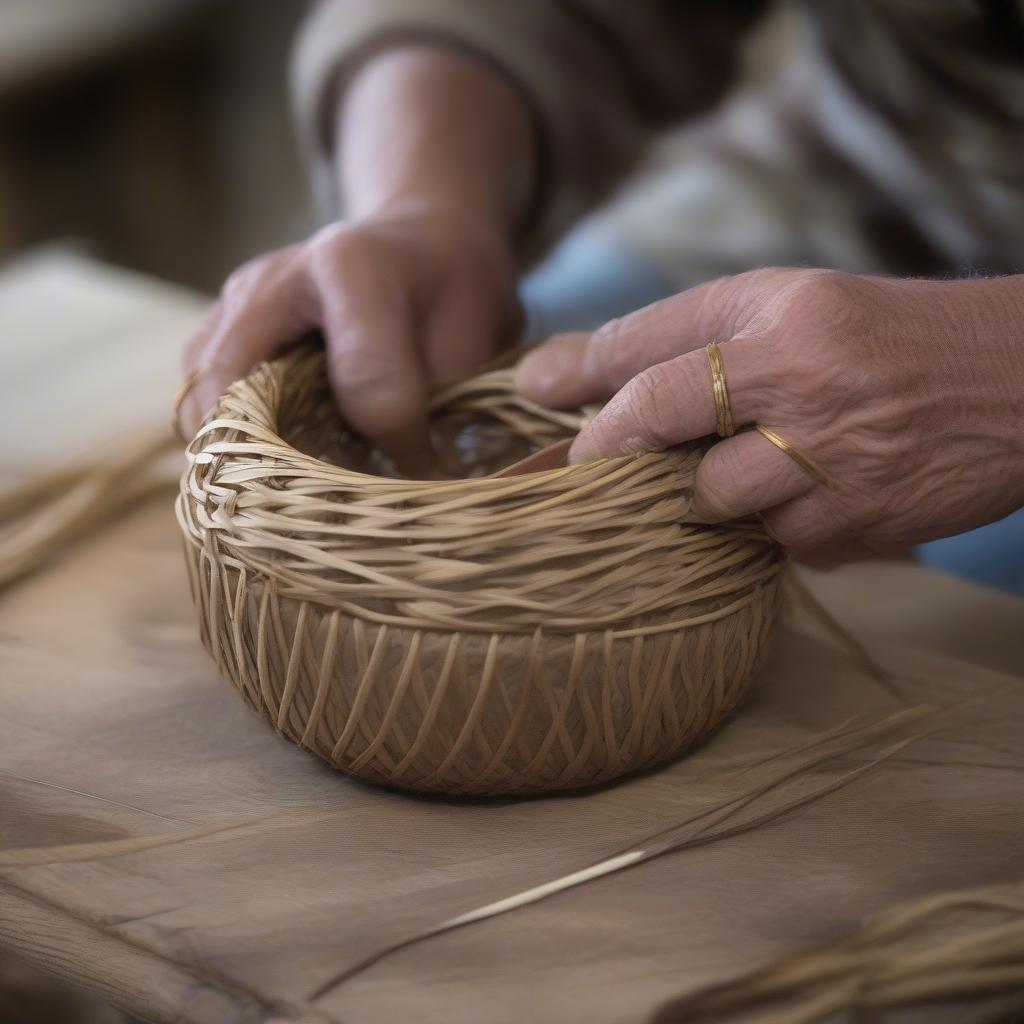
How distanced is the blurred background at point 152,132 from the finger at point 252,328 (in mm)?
1798

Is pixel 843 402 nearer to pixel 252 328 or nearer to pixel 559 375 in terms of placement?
pixel 559 375

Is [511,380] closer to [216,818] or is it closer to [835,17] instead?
[216,818]

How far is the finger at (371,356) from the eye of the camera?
70 centimetres

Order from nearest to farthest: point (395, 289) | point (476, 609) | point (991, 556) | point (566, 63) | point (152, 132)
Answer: point (476, 609) → point (395, 289) → point (991, 556) → point (566, 63) → point (152, 132)

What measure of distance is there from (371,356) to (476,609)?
24cm

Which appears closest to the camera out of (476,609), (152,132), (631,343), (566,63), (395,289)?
(476,609)

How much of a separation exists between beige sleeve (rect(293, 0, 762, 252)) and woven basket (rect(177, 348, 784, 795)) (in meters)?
0.60

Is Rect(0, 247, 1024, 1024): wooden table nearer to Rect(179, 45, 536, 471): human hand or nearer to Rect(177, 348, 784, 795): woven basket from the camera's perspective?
Rect(177, 348, 784, 795): woven basket

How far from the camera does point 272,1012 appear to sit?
1.56 feet

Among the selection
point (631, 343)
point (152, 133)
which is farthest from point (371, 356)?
point (152, 133)

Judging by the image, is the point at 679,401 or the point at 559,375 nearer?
the point at 679,401

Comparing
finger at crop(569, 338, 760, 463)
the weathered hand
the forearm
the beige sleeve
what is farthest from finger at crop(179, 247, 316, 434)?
the beige sleeve

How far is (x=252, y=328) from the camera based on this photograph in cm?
71

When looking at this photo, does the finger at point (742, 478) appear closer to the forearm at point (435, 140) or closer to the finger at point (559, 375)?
the finger at point (559, 375)
